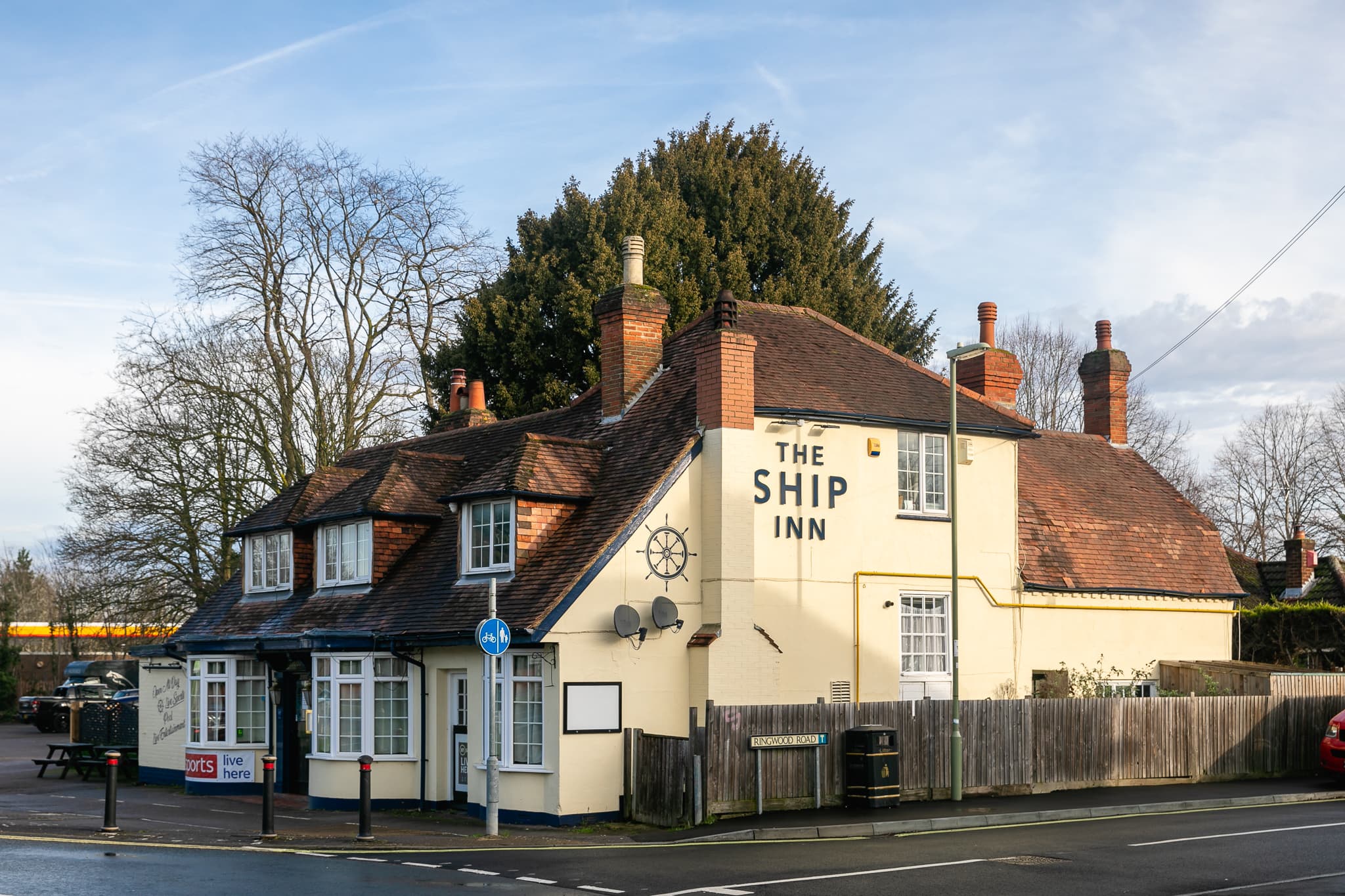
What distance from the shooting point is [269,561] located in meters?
30.1

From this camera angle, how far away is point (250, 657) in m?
28.4

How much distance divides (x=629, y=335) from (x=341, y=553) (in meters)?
7.13

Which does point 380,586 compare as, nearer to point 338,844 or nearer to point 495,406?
point 338,844

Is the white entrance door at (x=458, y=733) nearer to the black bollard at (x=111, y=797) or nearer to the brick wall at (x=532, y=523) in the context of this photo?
the brick wall at (x=532, y=523)

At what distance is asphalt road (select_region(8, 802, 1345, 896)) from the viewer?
45.8ft

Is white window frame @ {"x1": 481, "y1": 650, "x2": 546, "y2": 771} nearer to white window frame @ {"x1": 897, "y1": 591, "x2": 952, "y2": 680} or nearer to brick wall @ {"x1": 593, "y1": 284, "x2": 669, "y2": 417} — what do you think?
brick wall @ {"x1": 593, "y1": 284, "x2": 669, "y2": 417}

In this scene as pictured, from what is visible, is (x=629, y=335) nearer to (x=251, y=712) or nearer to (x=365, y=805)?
(x=365, y=805)

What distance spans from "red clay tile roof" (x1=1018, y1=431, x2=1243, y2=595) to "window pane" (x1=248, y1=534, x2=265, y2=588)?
16.1 m

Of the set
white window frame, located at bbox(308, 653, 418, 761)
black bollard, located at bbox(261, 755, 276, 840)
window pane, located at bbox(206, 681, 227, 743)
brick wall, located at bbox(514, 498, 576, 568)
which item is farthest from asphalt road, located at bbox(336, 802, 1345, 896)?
window pane, located at bbox(206, 681, 227, 743)

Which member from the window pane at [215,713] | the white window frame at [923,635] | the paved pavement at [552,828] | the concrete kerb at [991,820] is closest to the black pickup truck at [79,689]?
the window pane at [215,713]

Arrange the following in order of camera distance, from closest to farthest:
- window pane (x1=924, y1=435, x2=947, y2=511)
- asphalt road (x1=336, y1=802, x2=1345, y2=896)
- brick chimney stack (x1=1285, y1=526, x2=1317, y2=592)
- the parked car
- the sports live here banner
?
asphalt road (x1=336, y1=802, x2=1345, y2=896), window pane (x1=924, y1=435, x2=947, y2=511), the sports live here banner, brick chimney stack (x1=1285, y1=526, x2=1317, y2=592), the parked car

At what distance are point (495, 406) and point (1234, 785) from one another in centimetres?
2240

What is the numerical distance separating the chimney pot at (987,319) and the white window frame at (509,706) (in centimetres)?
1584

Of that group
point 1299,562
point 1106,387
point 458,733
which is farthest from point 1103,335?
point 458,733
